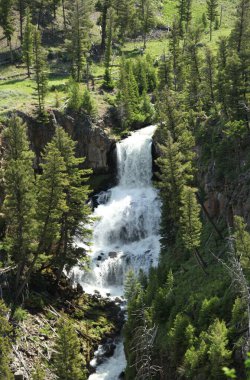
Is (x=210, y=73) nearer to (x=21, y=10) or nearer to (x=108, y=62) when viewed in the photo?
(x=108, y=62)

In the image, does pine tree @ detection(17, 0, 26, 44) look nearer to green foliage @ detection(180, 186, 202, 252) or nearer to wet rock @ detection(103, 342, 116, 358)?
green foliage @ detection(180, 186, 202, 252)

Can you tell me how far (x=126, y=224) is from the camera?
196ft

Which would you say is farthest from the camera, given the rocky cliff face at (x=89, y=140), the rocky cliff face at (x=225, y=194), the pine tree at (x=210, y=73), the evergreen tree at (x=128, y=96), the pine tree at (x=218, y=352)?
the evergreen tree at (x=128, y=96)

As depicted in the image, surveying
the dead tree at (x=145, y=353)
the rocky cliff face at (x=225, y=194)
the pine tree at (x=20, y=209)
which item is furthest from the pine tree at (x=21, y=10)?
the dead tree at (x=145, y=353)

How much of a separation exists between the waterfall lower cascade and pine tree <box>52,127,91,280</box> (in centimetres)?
252

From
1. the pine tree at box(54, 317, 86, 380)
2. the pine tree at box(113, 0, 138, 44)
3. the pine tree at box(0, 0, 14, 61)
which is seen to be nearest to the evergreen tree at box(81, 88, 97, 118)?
the pine tree at box(0, 0, 14, 61)

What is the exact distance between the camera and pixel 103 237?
59719 mm

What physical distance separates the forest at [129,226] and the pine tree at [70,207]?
149 millimetres

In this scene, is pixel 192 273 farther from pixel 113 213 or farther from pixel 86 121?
pixel 86 121

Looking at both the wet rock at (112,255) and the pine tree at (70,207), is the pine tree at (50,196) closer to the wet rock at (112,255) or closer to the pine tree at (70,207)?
the pine tree at (70,207)

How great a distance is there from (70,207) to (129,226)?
13000mm

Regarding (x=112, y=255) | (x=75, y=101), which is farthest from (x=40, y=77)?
(x=112, y=255)

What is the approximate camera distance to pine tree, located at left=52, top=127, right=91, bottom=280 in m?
46.5

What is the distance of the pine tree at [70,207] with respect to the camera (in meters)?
46.5
